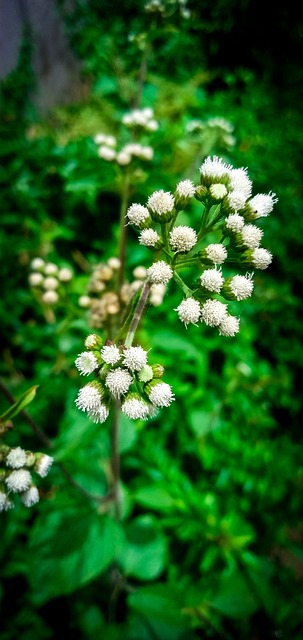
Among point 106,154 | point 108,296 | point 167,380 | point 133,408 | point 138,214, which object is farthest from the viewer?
point 167,380

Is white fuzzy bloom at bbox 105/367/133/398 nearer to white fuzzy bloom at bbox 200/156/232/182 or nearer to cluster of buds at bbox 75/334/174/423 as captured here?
cluster of buds at bbox 75/334/174/423

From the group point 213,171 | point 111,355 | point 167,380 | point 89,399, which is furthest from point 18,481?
point 167,380

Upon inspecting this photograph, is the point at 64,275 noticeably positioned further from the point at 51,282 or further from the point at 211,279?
the point at 211,279

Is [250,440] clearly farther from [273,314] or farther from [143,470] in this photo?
[273,314]

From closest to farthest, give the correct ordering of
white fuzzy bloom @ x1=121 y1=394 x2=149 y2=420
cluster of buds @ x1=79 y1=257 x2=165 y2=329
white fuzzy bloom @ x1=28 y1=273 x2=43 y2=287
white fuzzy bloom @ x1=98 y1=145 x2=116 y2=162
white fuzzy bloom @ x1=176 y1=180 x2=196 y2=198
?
white fuzzy bloom @ x1=121 y1=394 x2=149 y2=420
white fuzzy bloom @ x1=176 y1=180 x2=196 y2=198
cluster of buds @ x1=79 y1=257 x2=165 y2=329
white fuzzy bloom @ x1=98 y1=145 x2=116 y2=162
white fuzzy bloom @ x1=28 y1=273 x2=43 y2=287

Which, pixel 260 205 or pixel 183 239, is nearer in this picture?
pixel 183 239

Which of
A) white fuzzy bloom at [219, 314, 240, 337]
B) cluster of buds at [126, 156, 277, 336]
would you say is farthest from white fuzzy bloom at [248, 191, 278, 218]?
white fuzzy bloom at [219, 314, 240, 337]

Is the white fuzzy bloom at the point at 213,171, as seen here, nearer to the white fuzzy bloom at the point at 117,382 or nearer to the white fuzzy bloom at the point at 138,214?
the white fuzzy bloom at the point at 138,214

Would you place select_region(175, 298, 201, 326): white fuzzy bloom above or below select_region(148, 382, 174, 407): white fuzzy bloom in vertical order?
above
